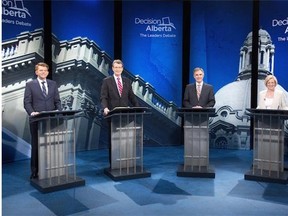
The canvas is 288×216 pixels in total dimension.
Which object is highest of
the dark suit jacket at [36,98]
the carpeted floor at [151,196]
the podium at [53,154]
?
the dark suit jacket at [36,98]

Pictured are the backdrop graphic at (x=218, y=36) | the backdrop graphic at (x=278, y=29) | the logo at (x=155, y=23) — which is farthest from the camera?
the logo at (x=155, y=23)

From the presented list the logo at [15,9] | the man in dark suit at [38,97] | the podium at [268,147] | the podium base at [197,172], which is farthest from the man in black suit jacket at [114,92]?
the logo at [15,9]

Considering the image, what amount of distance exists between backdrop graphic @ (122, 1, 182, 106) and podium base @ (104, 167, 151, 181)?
106 inches

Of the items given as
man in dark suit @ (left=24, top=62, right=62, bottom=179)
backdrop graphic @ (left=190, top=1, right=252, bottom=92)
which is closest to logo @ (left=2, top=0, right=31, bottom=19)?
man in dark suit @ (left=24, top=62, right=62, bottom=179)

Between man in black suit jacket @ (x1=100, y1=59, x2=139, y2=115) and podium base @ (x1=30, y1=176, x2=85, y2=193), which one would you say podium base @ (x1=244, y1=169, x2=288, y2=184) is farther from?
podium base @ (x1=30, y1=176, x2=85, y2=193)

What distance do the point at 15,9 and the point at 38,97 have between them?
214cm

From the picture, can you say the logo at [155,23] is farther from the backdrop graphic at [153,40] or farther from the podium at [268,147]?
the podium at [268,147]

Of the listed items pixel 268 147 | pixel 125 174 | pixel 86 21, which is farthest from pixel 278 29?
pixel 125 174

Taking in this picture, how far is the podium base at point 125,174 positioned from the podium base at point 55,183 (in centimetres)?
46

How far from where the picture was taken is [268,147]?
4363 millimetres

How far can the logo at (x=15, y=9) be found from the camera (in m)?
5.35

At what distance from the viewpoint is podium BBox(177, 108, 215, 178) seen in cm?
451

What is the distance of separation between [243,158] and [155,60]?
8.54 feet

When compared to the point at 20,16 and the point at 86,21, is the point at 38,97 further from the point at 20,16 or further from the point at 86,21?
the point at 86,21
